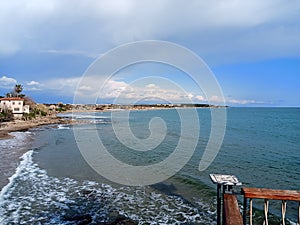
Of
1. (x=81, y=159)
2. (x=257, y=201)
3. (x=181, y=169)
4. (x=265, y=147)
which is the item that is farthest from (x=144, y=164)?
(x=265, y=147)

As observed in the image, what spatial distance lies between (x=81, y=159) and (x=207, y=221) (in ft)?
38.4

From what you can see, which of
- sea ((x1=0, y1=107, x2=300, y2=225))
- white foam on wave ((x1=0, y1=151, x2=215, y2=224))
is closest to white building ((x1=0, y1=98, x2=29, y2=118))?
sea ((x1=0, y1=107, x2=300, y2=225))

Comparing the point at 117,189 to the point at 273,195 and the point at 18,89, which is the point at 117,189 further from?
the point at 18,89

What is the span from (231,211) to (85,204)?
6.92m

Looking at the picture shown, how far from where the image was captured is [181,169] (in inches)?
587

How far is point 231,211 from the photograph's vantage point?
3.34m

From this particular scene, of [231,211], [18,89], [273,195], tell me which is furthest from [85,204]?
[18,89]

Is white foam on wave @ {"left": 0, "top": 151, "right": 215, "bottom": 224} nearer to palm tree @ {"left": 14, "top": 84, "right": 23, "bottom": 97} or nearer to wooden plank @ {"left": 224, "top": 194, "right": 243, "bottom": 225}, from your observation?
wooden plank @ {"left": 224, "top": 194, "right": 243, "bottom": 225}

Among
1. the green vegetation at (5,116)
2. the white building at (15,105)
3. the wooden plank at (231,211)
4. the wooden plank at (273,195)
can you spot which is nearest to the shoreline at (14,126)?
the green vegetation at (5,116)

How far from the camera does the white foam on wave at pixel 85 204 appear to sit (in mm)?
7863

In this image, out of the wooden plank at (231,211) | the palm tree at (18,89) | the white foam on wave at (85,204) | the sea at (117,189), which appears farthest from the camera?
the palm tree at (18,89)

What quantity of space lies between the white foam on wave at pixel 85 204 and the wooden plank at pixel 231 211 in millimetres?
4563

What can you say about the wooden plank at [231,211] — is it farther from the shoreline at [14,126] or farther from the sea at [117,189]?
the shoreline at [14,126]

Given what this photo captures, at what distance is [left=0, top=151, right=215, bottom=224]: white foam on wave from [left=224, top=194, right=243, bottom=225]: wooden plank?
4563 millimetres
